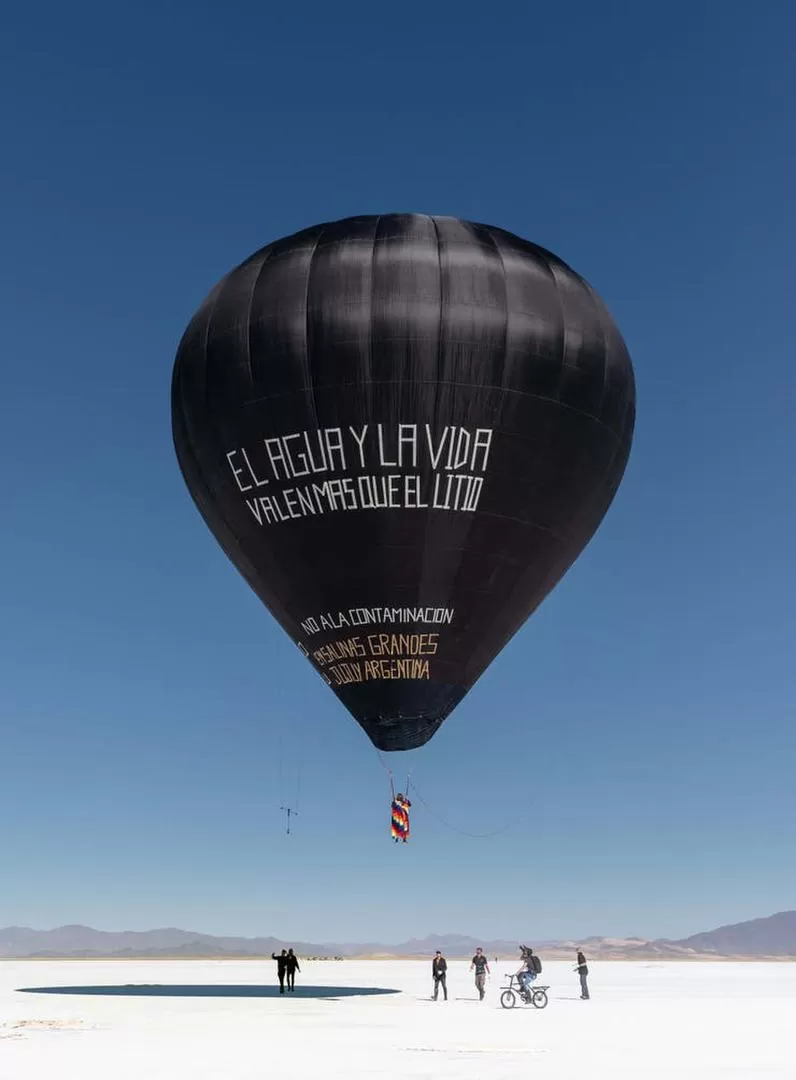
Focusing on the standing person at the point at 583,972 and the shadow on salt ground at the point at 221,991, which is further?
the shadow on salt ground at the point at 221,991

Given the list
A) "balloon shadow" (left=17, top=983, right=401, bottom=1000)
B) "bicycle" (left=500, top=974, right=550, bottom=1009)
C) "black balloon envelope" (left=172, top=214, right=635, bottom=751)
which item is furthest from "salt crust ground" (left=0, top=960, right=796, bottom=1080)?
"black balloon envelope" (left=172, top=214, right=635, bottom=751)

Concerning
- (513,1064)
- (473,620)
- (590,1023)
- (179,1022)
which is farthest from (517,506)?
(513,1064)

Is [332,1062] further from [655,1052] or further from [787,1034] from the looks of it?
[787,1034]

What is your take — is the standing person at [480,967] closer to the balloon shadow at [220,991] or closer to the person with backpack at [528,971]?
the person with backpack at [528,971]

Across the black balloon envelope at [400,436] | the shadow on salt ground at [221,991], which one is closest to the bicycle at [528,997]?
the black balloon envelope at [400,436]

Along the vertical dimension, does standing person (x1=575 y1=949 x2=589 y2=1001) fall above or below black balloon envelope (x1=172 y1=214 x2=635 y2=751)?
below

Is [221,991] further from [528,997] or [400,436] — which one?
[400,436]

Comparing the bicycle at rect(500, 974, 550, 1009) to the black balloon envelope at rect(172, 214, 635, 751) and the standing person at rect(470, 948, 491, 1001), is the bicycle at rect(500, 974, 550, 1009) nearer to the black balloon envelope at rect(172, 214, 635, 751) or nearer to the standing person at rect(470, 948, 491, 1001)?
the standing person at rect(470, 948, 491, 1001)
